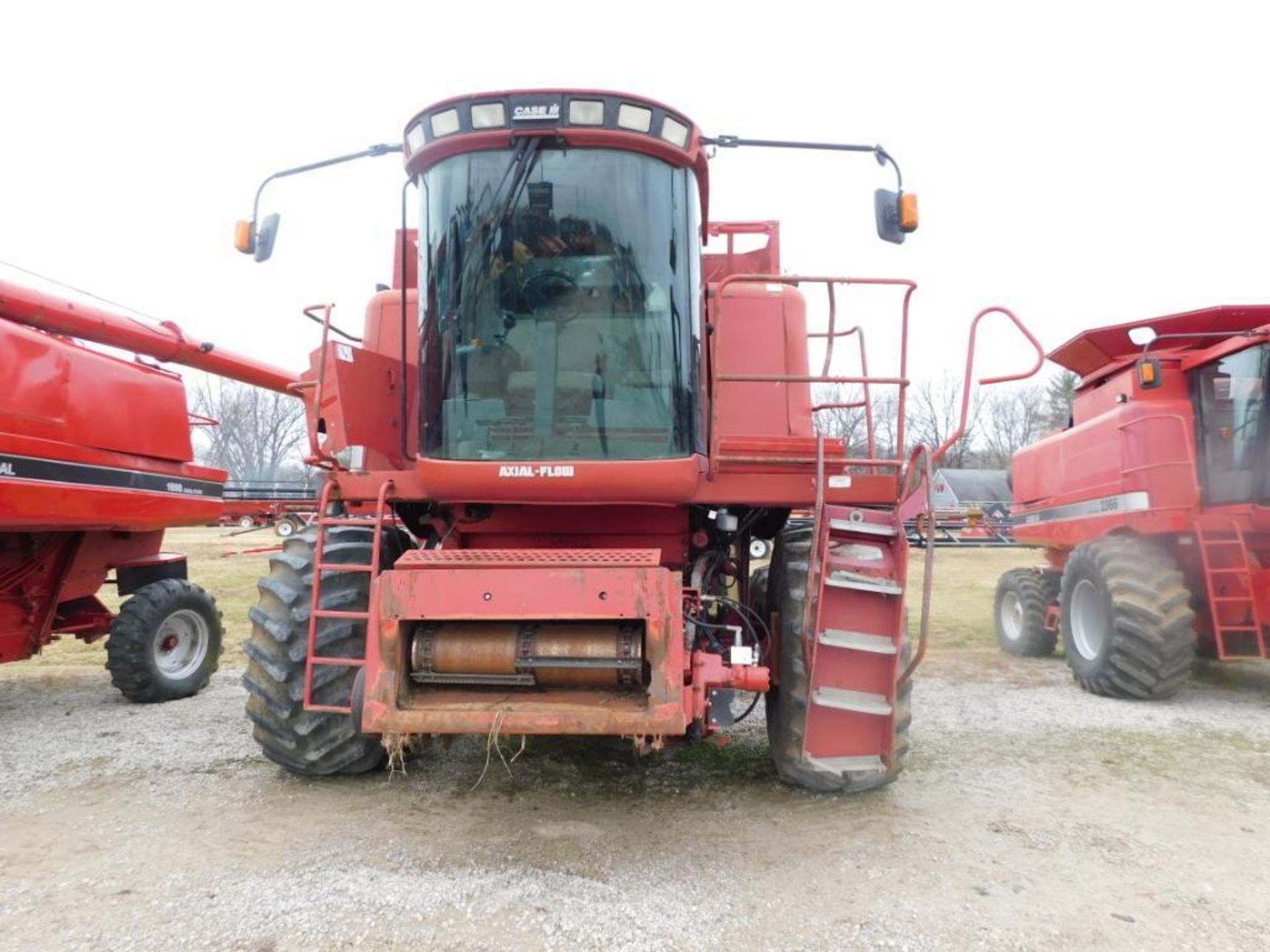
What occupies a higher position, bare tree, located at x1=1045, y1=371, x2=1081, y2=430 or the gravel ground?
bare tree, located at x1=1045, y1=371, x2=1081, y2=430

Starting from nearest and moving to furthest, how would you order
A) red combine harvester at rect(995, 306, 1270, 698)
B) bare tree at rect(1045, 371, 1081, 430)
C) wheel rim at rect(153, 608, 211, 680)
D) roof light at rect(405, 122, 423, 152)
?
roof light at rect(405, 122, 423, 152), red combine harvester at rect(995, 306, 1270, 698), wheel rim at rect(153, 608, 211, 680), bare tree at rect(1045, 371, 1081, 430)

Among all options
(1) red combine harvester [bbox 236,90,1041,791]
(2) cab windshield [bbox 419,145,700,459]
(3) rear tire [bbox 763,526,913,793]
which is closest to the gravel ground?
(3) rear tire [bbox 763,526,913,793]

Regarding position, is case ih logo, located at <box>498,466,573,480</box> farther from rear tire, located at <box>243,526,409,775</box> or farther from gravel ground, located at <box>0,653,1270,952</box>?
gravel ground, located at <box>0,653,1270,952</box>

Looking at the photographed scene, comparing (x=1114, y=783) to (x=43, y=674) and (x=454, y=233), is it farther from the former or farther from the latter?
(x=43, y=674)

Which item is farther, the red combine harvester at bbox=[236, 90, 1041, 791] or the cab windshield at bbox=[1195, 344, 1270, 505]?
the cab windshield at bbox=[1195, 344, 1270, 505]

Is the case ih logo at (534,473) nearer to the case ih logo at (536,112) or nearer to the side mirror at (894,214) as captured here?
the case ih logo at (536,112)

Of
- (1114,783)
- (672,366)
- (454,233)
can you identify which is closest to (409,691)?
(672,366)

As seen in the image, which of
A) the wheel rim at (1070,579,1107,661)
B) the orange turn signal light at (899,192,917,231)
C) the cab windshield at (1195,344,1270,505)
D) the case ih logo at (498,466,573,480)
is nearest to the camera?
the case ih logo at (498,466,573,480)

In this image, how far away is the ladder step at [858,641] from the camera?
3625 mm

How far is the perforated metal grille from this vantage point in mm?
3203

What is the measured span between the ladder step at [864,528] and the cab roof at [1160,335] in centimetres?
398

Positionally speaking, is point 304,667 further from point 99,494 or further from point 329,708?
point 99,494

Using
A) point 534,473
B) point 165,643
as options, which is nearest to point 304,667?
point 534,473

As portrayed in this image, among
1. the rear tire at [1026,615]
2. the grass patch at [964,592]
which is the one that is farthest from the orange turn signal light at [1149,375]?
the grass patch at [964,592]
